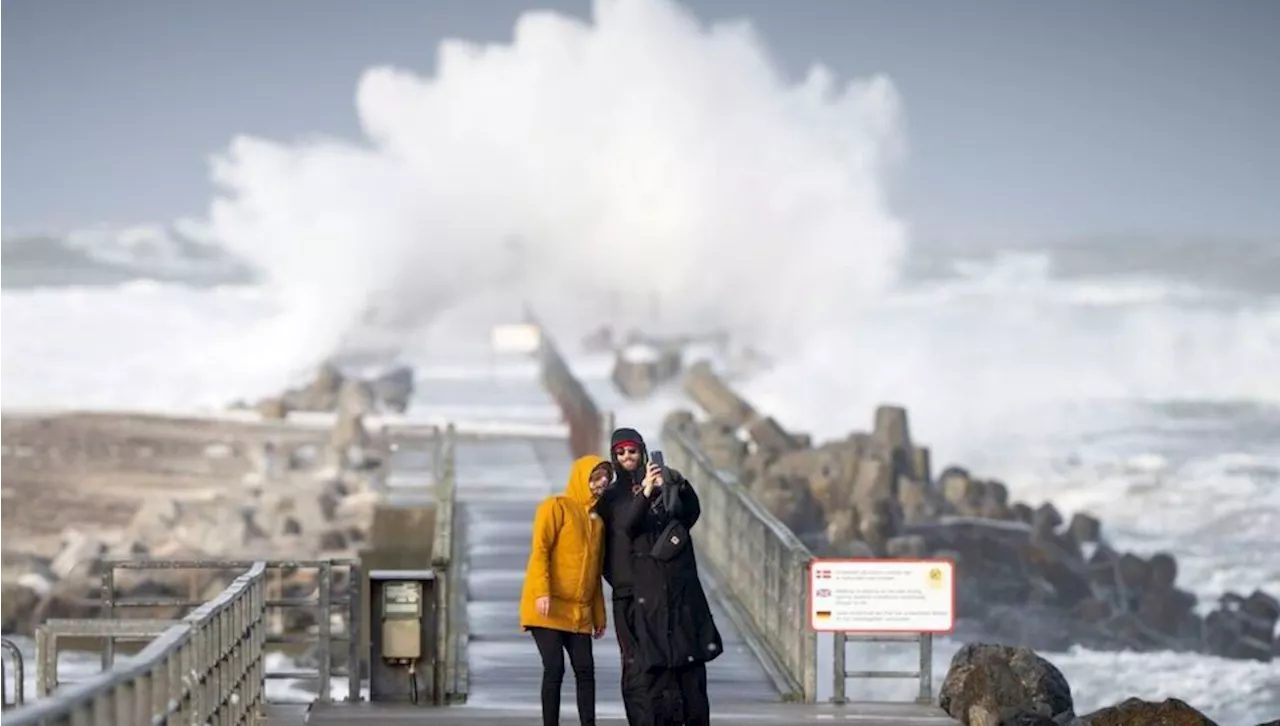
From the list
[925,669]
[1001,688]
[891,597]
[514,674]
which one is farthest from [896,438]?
[1001,688]

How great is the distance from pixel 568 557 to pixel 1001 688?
375 cm

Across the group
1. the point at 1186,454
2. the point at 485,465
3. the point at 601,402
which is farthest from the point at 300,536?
the point at 1186,454

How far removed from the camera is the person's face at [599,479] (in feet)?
44.2

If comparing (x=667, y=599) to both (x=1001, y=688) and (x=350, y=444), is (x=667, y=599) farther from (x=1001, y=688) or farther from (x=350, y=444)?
(x=350, y=444)

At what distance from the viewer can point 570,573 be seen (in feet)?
44.6

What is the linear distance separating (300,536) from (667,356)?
23747 millimetres

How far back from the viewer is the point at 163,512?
5209 cm

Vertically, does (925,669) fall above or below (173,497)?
below

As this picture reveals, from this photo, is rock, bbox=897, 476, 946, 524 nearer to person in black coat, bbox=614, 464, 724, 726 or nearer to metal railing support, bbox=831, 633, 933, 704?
metal railing support, bbox=831, 633, 933, 704

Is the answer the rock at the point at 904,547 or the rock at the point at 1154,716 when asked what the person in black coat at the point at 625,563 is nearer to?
the rock at the point at 1154,716

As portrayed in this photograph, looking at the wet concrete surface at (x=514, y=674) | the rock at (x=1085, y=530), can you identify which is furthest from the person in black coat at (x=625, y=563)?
the rock at (x=1085, y=530)

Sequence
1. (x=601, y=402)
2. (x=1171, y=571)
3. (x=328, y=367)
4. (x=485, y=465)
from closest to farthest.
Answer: (x=485, y=465), (x=1171, y=571), (x=601, y=402), (x=328, y=367)

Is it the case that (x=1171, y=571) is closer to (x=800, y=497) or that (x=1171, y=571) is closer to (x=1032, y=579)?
(x=1032, y=579)

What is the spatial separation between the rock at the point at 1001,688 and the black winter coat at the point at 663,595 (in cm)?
293
